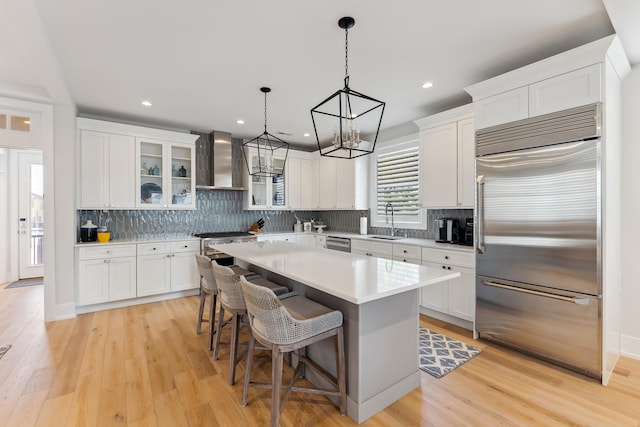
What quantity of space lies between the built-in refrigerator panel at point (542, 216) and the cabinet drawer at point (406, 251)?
2.60ft

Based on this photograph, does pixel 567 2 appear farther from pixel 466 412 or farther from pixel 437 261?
pixel 466 412

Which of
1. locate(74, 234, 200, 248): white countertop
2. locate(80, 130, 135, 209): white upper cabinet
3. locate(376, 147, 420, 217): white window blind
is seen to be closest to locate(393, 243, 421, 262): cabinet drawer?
locate(376, 147, 420, 217): white window blind

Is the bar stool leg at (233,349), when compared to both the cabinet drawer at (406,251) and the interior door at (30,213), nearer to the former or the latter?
the cabinet drawer at (406,251)

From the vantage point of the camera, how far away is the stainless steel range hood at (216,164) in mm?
4918

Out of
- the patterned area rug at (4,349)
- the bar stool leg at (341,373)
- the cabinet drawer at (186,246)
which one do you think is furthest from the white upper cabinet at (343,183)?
the patterned area rug at (4,349)

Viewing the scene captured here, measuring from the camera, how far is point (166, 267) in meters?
4.27

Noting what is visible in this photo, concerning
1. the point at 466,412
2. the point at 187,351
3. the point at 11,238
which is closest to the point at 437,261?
the point at 466,412

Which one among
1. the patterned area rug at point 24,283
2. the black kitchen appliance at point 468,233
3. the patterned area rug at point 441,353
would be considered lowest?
the patterned area rug at point 441,353

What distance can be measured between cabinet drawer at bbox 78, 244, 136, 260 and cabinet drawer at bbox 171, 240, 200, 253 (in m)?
0.50

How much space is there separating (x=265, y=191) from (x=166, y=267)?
208 centimetres

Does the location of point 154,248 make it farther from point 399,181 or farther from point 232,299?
point 399,181

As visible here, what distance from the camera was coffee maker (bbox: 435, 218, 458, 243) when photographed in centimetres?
362

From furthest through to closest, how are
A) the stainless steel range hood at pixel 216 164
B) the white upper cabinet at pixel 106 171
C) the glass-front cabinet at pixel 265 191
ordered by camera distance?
the glass-front cabinet at pixel 265 191, the stainless steel range hood at pixel 216 164, the white upper cabinet at pixel 106 171

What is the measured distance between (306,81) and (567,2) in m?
2.09
